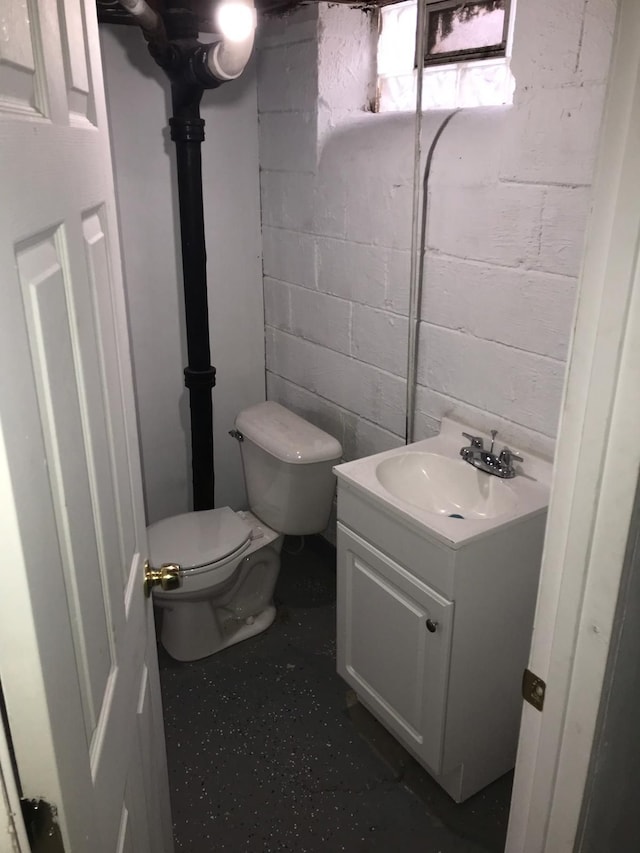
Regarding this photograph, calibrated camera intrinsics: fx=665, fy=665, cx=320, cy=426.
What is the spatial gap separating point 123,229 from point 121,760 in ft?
6.30

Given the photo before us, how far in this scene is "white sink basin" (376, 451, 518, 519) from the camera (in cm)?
177

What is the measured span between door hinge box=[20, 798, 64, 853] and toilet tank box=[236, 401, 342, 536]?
5.22 feet

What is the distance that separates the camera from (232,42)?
190 centimetres

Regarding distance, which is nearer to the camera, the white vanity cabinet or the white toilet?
the white vanity cabinet

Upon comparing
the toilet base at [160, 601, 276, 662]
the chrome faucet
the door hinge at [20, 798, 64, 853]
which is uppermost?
the door hinge at [20, 798, 64, 853]

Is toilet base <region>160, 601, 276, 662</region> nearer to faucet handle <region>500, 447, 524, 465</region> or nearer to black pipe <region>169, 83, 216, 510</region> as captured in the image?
black pipe <region>169, 83, 216, 510</region>

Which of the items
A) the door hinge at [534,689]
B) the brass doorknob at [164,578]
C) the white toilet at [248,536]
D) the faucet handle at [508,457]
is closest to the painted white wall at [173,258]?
the white toilet at [248,536]

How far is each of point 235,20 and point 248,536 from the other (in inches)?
61.1

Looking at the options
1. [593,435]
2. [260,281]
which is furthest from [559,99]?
[260,281]

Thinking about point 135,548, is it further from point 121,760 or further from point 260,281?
point 260,281

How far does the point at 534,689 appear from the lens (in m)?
0.85

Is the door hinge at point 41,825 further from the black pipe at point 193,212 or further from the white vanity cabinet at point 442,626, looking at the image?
the black pipe at point 193,212

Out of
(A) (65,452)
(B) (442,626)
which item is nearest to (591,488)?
(A) (65,452)

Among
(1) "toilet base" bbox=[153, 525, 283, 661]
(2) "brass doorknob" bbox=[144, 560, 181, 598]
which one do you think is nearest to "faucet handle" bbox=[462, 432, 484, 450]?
(1) "toilet base" bbox=[153, 525, 283, 661]
